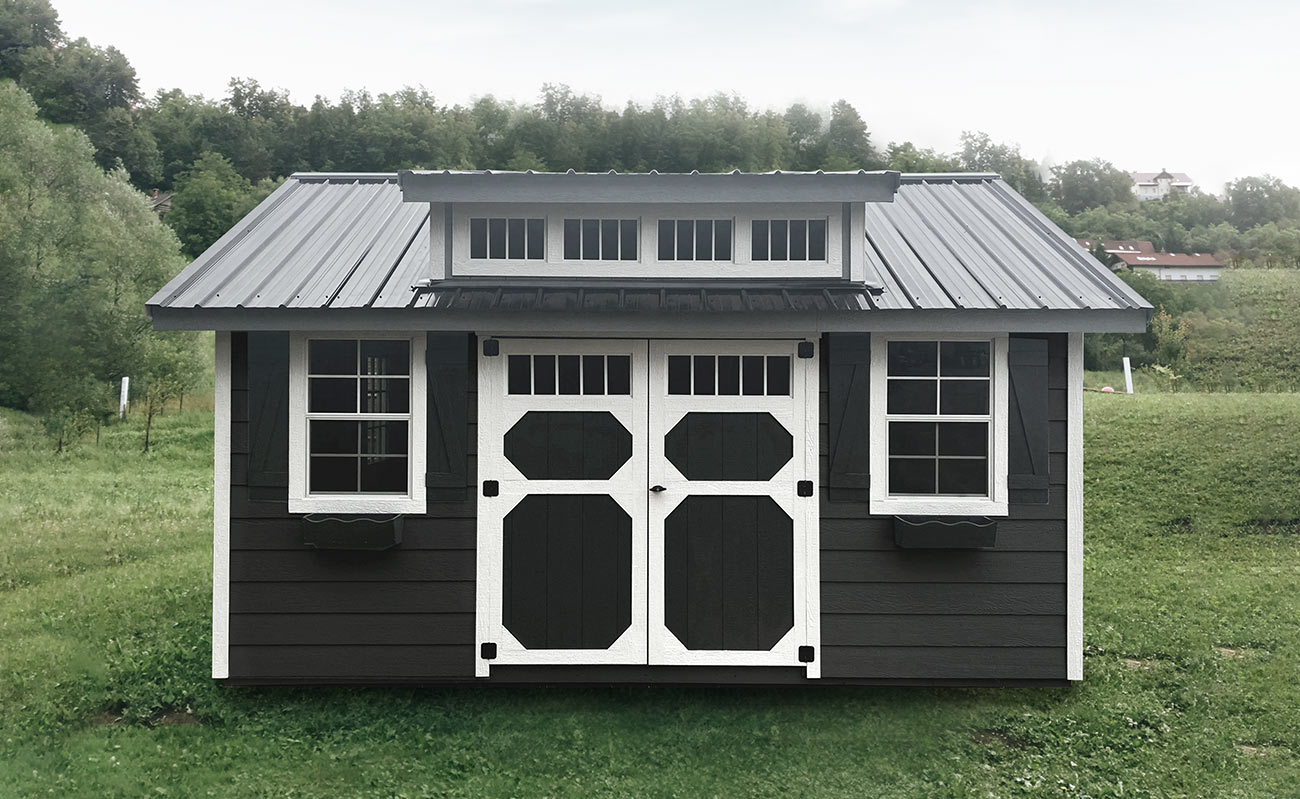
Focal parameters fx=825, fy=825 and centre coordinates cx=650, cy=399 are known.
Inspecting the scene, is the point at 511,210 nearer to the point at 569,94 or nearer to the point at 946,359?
the point at 946,359

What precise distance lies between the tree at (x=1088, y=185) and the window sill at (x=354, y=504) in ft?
93.2

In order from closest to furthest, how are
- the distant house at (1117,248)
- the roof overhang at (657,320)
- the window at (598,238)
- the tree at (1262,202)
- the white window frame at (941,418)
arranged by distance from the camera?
the roof overhang at (657,320)
the white window frame at (941,418)
the window at (598,238)
the distant house at (1117,248)
the tree at (1262,202)

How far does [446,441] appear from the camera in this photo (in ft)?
16.0

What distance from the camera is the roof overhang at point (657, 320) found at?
467cm

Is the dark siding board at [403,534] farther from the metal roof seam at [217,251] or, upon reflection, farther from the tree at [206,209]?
the tree at [206,209]

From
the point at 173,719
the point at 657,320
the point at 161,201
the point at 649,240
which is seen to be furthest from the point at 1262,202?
the point at 161,201

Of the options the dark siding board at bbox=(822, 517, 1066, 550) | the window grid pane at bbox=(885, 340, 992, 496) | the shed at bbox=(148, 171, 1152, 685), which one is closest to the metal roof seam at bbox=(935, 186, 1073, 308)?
the shed at bbox=(148, 171, 1152, 685)

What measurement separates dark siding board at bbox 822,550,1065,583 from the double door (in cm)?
21

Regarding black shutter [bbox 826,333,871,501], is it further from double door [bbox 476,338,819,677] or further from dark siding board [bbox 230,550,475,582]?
dark siding board [bbox 230,550,475,582]

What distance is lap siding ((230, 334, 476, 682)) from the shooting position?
494cm

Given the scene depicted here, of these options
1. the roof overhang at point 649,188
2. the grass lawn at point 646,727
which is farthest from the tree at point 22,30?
the roof overhang at point 649,188

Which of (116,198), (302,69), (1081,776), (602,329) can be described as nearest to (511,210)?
(602,329)

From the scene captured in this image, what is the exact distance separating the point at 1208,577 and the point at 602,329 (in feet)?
24.6

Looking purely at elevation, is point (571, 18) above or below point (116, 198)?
above
